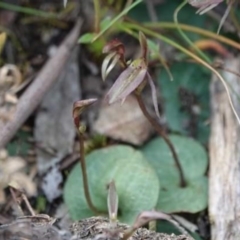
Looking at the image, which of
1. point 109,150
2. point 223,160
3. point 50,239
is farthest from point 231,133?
point 50,239

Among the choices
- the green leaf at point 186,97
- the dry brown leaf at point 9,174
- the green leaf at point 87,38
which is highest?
the green leaf at point 87,38

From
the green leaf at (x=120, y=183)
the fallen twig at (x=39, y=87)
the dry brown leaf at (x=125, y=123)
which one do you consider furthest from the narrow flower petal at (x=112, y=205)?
the dry brown leaf at (x=125, y=123)

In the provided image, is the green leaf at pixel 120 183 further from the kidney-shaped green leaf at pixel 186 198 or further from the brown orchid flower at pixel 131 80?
the brown orchid flower at pixel 131 80

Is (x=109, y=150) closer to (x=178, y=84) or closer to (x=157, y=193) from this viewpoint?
→ (x=157, y=193)

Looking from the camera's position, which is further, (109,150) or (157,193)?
(109,150)

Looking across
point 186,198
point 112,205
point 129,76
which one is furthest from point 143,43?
point 186,198

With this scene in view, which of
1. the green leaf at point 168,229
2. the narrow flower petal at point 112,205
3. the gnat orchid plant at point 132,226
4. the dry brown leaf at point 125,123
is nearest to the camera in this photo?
the gnat orchid plant at point 132,226
